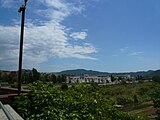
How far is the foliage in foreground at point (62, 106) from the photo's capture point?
24.7ft

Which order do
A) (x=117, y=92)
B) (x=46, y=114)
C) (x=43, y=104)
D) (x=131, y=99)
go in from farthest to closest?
(x=117, y=92), (x=131, y=99), (x=43, y=104), (x=46, y=114)

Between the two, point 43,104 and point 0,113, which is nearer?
point 0,113

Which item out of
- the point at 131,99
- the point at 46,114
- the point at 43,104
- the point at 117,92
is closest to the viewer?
the point at 46,114

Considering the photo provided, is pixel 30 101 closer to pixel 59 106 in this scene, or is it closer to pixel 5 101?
pixel 59 106

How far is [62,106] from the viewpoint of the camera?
8141 mm

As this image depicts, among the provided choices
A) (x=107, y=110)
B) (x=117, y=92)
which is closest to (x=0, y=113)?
(x=107, y=110)

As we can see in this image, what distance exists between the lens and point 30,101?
29.1ft

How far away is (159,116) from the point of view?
2605 centimetres

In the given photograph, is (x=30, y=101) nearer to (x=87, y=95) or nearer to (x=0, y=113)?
(x=0, y=113)

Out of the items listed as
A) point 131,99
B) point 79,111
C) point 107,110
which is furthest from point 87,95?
point 131,99

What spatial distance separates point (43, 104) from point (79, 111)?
1040 mm

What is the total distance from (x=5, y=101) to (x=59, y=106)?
3413 millimetres

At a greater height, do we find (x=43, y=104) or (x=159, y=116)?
(x=43, y=104)

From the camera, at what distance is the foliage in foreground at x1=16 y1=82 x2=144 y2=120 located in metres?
7.53
